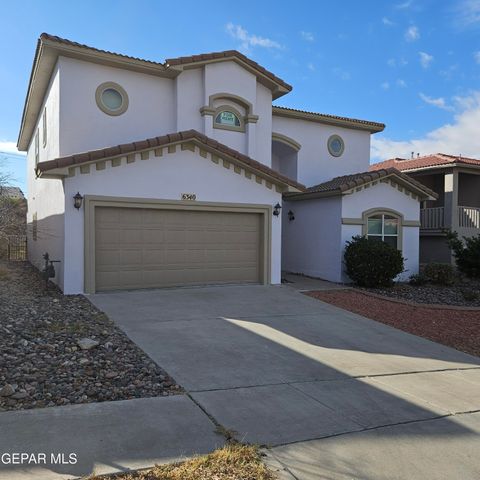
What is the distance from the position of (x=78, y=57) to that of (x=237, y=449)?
1296cm

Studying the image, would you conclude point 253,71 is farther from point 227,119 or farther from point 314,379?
point 314,379

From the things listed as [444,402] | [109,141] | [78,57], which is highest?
[78,57]

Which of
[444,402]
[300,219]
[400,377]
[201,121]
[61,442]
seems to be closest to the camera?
[61,442]

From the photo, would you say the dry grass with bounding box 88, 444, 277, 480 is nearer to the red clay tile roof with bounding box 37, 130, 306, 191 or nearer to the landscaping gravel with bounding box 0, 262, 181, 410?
the landscaping gravel with bounding box 0, 262, 181, 410

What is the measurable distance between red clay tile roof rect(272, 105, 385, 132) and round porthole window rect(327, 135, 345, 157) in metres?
0.68

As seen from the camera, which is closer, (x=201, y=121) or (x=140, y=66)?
(x=140, y=66)

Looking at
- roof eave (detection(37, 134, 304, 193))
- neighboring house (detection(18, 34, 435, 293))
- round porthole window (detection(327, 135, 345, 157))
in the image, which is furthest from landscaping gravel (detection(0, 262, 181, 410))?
round porthole window (detection(327, 135, 345, 157))

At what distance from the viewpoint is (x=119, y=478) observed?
3572 mm

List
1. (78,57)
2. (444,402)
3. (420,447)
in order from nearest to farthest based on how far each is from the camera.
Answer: (420,447) → (444,402) → (78,57)

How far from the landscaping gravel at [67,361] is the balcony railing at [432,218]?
55.9 ft

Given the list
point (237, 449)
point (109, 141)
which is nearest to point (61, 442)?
point (237, 449)

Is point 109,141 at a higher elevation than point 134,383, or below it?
higher

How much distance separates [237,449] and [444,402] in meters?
2.88

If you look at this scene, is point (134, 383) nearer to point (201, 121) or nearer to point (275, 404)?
point (275, 404)
